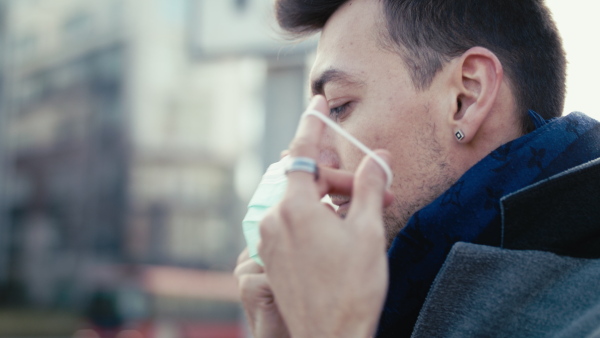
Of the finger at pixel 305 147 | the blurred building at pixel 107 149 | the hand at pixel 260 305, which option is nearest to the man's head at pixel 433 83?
the hand at pixel 260 305

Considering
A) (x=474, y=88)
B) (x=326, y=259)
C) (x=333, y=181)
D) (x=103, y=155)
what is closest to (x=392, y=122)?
(x=474, y=88)

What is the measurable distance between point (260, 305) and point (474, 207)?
0.71m

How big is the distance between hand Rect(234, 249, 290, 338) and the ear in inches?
27.6

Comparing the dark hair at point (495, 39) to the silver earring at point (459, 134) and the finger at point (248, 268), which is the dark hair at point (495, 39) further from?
the finger at point (248, 268)

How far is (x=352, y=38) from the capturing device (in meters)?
2.02

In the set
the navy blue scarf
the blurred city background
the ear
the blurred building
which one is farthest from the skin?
the blurred building

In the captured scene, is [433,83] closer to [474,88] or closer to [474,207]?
[474,88]

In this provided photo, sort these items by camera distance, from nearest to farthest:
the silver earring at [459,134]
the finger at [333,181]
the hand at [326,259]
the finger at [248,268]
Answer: the hand at [326,259] < the finger at [333,181] < the silver earring at [459,134] < the finger at [248,268]

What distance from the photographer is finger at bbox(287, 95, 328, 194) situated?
4.13ft

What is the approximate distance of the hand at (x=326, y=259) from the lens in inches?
46.8

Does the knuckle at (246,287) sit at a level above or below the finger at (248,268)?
below

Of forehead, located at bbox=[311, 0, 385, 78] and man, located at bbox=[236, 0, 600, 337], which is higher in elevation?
forehead, located at bbox=[311, 0, 385, 78]

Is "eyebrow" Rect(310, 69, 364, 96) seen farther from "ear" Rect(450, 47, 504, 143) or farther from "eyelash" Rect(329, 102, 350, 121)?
"ear" Rect(450, 47, 504, 143)

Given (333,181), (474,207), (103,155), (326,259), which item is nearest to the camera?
(326,259)
